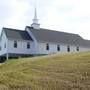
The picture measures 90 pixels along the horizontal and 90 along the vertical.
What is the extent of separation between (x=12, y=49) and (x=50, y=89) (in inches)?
1307

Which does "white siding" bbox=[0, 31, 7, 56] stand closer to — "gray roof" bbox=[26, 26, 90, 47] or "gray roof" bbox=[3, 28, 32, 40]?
"gray roof" bbox=[3, 28, 32, 40]

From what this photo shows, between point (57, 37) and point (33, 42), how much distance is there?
18.0 ft

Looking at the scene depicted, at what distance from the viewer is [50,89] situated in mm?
12438

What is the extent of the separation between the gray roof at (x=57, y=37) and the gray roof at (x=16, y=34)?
133 cm

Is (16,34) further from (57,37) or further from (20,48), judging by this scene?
(57,37)

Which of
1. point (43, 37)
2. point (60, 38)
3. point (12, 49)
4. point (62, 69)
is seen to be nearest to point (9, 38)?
point (12, 49)

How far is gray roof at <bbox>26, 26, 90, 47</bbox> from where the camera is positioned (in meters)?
48.1

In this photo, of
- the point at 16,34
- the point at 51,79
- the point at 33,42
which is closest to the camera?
the point at 51,79

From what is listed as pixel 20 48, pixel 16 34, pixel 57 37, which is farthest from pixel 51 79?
pixel 57 37

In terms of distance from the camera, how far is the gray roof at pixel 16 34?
45500mm

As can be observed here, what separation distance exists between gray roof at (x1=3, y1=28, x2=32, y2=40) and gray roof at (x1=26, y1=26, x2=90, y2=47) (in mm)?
1334

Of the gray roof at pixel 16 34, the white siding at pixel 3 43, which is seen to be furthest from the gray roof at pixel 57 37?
the white siding at pixel 3 43

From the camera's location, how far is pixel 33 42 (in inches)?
1859

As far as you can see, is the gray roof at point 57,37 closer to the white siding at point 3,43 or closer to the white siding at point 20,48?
the white siding at point 20,48
